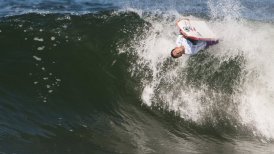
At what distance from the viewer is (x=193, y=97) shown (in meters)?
10.1

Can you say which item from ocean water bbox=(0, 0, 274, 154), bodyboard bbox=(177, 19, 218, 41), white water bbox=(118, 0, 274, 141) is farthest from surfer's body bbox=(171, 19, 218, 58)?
ocean water bbox=(0, 0, 274, 154)

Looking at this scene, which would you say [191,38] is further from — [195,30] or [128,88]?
[128,88]

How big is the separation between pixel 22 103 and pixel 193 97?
3.52 metres

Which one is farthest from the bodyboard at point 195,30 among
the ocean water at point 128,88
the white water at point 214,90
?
the ocean water at point 128,88

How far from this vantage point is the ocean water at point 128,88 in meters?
8.24

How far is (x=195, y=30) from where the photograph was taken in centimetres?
917

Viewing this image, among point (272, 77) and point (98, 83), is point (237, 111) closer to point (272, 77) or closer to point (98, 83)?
point (272, 77)

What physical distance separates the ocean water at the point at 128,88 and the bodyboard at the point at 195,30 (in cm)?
111

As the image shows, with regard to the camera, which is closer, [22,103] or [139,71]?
[22,103]

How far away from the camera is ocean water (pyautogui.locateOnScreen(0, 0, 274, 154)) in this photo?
27.0ft

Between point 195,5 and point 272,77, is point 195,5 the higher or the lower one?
the higher one

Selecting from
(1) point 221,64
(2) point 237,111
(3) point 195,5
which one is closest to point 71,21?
(1) point 221,64

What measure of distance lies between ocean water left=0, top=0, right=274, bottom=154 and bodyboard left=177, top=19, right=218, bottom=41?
3.63 ft

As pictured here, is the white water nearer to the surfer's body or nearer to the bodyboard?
the bodyboard
